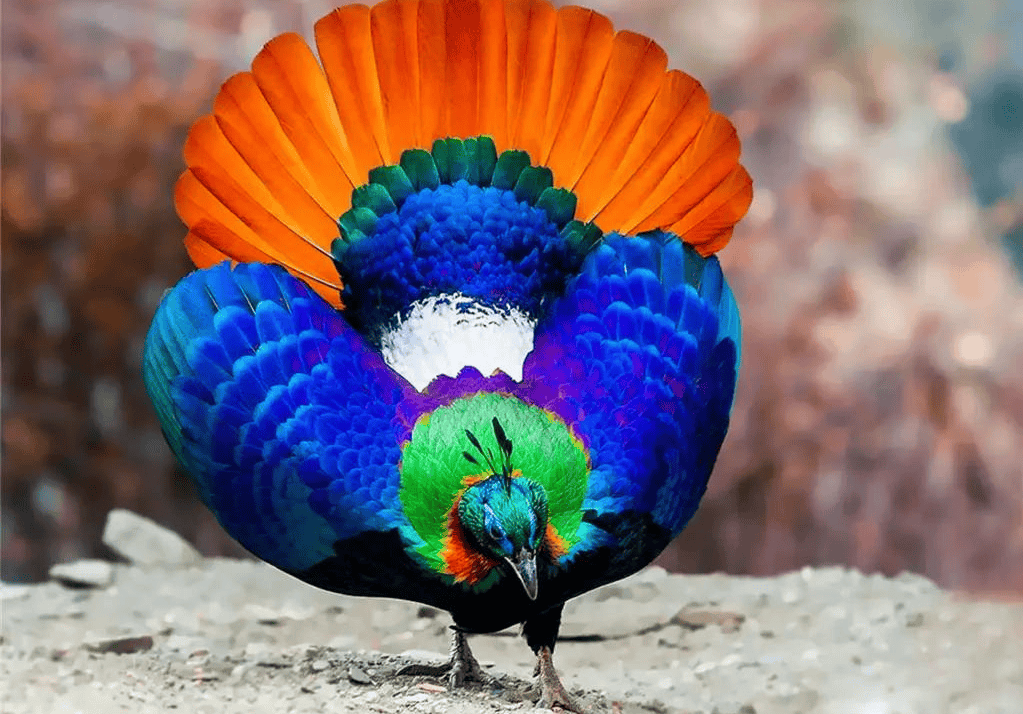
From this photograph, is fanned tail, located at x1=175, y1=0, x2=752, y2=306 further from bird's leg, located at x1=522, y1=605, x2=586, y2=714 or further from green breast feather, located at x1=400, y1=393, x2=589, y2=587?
bird's leg, located at x1=522, y1=605, x2=586, y2=714

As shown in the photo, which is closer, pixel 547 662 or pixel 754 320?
pixel 547 662

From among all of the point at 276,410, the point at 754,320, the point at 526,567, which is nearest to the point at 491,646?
the point at 276,410

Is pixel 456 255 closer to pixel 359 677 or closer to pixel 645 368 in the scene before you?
pixel 645 368

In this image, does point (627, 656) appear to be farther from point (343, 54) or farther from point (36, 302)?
point (36, 302)

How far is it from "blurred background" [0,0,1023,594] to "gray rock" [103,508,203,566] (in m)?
1.04

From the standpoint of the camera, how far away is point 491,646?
13.1 ft

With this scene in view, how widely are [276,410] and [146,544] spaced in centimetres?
232

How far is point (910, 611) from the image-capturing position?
4168 mm

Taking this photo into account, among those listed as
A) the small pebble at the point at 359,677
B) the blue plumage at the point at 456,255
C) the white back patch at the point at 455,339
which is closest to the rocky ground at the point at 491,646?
the small pebble at the point at 359,677

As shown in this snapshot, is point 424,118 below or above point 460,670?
above

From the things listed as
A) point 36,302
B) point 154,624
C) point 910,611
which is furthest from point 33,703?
point 36,302

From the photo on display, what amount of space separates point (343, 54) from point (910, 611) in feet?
7.91

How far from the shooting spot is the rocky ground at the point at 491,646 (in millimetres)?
3195

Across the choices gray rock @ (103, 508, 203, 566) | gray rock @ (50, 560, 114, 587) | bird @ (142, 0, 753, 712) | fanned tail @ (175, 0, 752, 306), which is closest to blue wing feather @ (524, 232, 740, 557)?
bird @ (142, 0, 753, 712)
